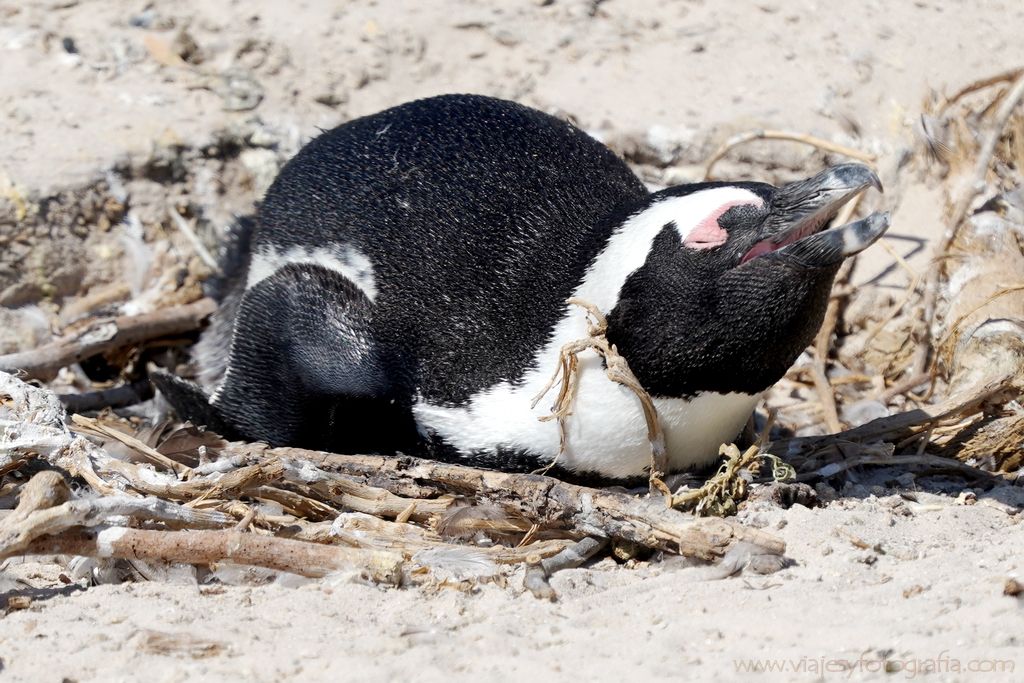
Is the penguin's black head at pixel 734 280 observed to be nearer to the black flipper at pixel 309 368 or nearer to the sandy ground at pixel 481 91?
the sandy ground at pixel 481 91

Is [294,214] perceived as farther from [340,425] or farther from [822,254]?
[822,254]

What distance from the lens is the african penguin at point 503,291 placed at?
255 cm

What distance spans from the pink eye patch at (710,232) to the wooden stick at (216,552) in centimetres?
89

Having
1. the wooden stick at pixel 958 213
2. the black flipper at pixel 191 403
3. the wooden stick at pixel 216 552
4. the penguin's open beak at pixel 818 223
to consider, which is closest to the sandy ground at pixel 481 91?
the wooden stick at pixel 216 552

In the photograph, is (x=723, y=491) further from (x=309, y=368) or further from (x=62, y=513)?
(x=62, y=513)

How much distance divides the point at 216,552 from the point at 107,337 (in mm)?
1825

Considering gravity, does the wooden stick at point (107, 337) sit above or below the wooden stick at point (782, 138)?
below

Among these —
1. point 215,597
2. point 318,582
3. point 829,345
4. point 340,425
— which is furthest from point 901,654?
point 829,345

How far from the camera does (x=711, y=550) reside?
2459mm

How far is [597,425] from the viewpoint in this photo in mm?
2742

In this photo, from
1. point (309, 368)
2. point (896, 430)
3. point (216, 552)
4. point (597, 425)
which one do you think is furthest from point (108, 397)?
point (896, 430)

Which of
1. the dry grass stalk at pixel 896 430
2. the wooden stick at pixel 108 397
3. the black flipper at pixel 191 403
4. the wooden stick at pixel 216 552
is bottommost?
the wooden stick at pixel 108 397

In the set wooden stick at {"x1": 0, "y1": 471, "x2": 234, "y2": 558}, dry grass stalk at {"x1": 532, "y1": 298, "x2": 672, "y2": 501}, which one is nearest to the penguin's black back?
dry grass stalk at {"x1": 532, "y1": 298, "x2": 672, "y2": 501}

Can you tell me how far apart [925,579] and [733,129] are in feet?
8.15
